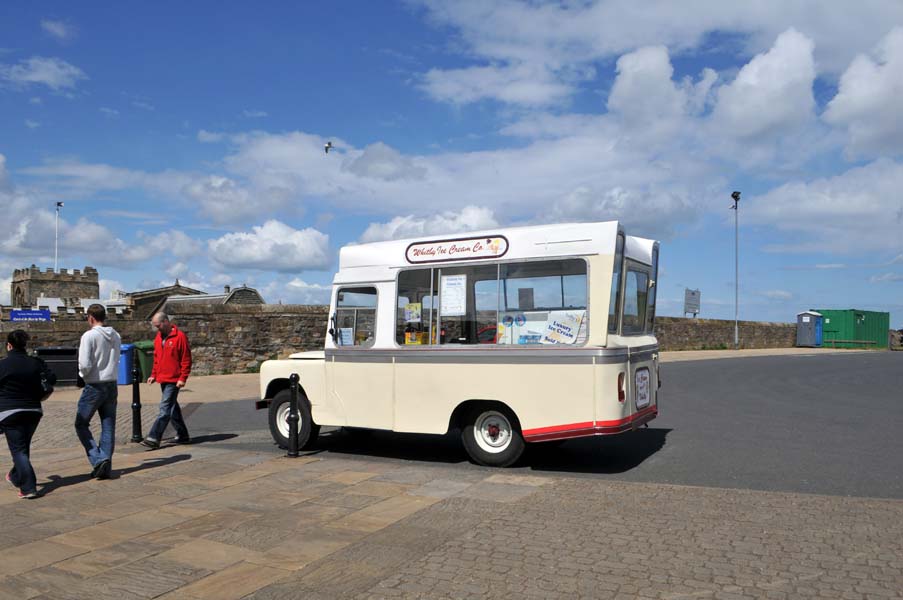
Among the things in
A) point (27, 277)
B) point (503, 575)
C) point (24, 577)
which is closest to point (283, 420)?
point (24, 577)

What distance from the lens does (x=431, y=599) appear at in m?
4.37

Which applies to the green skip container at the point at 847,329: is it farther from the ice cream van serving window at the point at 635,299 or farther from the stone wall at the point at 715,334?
the ice cream van serving window at the point at 635,299

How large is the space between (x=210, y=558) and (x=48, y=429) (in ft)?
26.2

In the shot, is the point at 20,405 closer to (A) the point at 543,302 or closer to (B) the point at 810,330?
(A) the point at 543,302

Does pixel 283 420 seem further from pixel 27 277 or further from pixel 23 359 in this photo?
pixel 27 277

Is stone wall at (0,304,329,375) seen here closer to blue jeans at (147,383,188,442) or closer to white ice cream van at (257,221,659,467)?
blue jeans at (147,383,188,442)

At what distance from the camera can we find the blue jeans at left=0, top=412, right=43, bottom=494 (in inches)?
275

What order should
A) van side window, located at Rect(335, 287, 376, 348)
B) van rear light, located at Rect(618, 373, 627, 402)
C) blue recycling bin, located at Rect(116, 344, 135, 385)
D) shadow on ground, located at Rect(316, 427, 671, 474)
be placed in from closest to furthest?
van rear light, located at Rect(618, 373, 627, 402) < shadow on ground, located at Rect(316, 427, 671, 474) < van side window, located at Rect(335, 287, 376, 348) < blue recycling bin, located at Rect(116, 344, 135, 385)

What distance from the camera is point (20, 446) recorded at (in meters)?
7.03

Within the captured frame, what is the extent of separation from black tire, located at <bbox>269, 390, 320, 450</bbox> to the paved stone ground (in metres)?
1.34

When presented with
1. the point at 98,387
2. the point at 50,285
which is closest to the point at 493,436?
the point at 98,387

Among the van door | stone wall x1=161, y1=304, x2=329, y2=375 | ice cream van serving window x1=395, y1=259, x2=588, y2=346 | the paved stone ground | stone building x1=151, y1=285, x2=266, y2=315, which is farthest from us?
stone building x1=151, y1=285, x2=266, y2=315

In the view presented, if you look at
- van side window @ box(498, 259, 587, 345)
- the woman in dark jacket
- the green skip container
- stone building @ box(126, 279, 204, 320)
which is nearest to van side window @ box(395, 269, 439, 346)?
van side window @ box(498, 259, 587, 345)

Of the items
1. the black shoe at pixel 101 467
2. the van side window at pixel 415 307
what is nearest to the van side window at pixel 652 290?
the van side window at pixel 415 307
